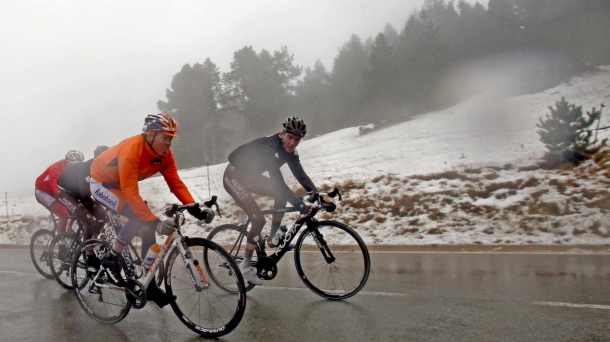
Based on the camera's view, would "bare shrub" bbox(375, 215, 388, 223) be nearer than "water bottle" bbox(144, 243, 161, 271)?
No

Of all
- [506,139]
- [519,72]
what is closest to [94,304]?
[506,139]

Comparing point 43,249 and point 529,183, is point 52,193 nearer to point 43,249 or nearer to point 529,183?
point 43,249

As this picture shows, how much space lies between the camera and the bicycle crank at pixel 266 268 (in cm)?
536

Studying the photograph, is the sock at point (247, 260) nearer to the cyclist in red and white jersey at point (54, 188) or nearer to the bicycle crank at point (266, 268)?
the bicycle crank at point (266, 268)

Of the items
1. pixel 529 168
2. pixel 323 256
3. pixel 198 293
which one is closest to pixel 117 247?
pixel 198 293

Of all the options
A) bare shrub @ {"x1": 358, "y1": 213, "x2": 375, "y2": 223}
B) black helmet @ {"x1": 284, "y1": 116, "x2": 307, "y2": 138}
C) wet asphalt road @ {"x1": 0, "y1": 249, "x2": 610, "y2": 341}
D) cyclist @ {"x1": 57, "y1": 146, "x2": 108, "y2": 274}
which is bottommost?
bare shrub @ {"x1": 358, "y1": 213, "x2": 375, "y2": 223}

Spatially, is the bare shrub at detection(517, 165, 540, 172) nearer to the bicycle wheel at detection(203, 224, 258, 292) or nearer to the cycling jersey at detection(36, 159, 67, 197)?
the bicycle wheel at detection(203, 224, 258, 292)

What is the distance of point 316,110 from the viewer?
5269 cm

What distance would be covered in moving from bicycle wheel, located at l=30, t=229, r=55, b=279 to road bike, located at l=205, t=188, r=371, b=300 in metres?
3.80

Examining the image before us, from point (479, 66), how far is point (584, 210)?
4386cm

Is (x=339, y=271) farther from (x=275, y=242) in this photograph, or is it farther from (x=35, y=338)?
(x=35, y=338)

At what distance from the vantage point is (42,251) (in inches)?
292

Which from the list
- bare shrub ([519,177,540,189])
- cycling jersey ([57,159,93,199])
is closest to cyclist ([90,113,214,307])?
cycling jersey ([57,159,93,199])

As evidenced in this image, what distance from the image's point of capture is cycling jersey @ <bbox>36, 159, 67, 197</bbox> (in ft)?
22.8
